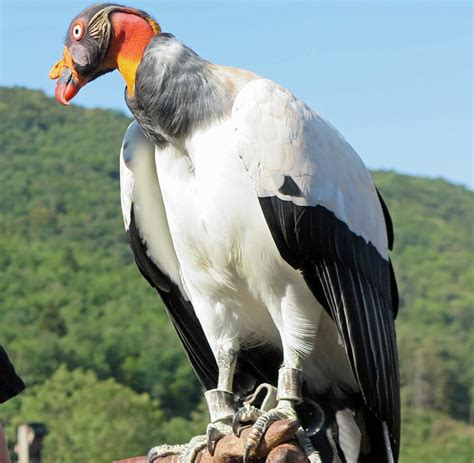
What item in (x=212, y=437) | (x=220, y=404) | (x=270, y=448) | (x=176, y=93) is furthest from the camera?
(x=220, y=404)

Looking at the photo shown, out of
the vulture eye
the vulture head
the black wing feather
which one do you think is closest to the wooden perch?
the black wing feather

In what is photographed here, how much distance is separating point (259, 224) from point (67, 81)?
1013 millimetres

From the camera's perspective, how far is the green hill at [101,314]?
45.2 metres

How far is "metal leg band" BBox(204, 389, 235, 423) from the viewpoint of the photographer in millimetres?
5000

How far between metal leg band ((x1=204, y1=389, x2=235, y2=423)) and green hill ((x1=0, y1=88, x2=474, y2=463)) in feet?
115

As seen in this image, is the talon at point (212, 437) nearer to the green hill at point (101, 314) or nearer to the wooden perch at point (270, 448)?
the wooden perch at point (270, 448)

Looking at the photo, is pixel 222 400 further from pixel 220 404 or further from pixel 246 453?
pixel 246 453

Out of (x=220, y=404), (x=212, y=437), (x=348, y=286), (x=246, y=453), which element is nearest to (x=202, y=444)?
(x=212, y=437)

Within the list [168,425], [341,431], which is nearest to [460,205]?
[168,425]

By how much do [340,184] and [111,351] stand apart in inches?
2007

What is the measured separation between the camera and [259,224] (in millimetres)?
4816

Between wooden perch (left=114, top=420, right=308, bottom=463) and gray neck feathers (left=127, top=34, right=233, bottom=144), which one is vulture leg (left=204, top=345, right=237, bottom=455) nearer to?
wooden perch (left=114, top=420, right=308, bottom=463)

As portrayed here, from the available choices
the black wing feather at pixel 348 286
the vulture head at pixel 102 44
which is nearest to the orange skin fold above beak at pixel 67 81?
the vulture head at pixel 102 44

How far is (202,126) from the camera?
4832 mm
